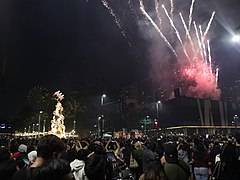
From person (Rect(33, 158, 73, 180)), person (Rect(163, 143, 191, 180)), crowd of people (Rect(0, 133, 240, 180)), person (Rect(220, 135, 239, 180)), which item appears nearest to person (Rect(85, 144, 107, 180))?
crowd of people (Rect(0, 133, 240, 180))

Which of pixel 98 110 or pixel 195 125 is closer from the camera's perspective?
pixel 98 110

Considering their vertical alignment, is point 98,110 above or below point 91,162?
above

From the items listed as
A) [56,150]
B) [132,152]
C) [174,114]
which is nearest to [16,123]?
[174,114]

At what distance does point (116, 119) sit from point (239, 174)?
224 feet

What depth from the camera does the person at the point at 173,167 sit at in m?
4.76

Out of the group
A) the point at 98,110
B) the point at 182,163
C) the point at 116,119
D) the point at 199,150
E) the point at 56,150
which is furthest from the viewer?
the point at 116,119

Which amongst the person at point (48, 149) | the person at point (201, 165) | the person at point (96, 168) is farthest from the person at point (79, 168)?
the person at point (201, 165)

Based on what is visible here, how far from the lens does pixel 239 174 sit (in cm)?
573

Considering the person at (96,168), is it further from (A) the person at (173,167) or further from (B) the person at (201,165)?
(B) the person at (201,165)

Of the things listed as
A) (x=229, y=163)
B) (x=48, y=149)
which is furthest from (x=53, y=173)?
(x=229, y=163)

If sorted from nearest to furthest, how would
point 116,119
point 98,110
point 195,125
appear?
point 98,110 → point 195,125 → point 116,119

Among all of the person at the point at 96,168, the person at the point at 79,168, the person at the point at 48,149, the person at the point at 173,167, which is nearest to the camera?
the person at the point at 48,149

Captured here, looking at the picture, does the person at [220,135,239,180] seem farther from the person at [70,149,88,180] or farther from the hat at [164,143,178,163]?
the person at [70,149,88,180]

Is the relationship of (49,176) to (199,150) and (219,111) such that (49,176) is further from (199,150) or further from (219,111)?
(219,111)
